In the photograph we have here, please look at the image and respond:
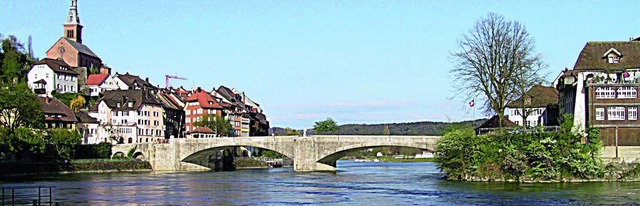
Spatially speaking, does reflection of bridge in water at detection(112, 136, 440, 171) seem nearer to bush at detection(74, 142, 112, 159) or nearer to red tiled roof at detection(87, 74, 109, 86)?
bush at detection(74, 142, 112, 159)

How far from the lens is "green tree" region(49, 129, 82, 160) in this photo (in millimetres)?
89875

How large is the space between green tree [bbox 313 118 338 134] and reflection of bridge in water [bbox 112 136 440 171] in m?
50.2

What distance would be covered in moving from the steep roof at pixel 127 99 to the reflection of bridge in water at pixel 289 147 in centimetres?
2023

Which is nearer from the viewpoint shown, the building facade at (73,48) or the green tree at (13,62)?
the green tree at (13,62)

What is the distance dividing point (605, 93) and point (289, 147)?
33591 millimetres

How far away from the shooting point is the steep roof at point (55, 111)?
347ft

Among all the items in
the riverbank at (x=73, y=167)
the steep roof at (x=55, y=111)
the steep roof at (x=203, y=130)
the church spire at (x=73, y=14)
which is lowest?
the riverbank at (x=73, y=167)

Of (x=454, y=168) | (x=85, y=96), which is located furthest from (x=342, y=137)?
(x=85, y=96)

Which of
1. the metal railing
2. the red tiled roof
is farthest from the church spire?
the metal railing

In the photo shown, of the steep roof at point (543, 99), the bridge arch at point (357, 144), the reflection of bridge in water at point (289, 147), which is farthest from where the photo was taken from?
the steep roof at point (543, 99)

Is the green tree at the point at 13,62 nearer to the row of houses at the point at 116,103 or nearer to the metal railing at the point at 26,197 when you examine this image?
the row of houses at the point at 116,103

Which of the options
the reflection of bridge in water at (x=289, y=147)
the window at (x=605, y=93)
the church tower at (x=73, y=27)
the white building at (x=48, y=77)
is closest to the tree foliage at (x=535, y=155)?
the window at (x=605, y=93)

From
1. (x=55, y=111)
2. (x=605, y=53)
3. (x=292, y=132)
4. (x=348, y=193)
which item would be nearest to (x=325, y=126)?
(x=292, y=132)

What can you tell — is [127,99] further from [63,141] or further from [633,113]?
[633,113]
